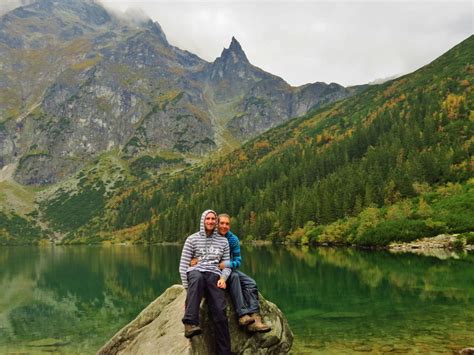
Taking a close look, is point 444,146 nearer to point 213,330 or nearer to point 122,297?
point 122,297

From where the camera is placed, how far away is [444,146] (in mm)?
142750

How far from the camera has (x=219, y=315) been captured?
14852 mm

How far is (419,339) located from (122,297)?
120 feet

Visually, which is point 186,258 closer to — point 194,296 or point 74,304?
point 194,296

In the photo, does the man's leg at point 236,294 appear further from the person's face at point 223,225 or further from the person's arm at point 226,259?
the person's face at point 223,225

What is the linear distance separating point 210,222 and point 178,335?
162 inches

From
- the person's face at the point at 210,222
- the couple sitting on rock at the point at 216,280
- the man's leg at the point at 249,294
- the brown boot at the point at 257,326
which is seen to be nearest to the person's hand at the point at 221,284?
the couple sitting on rock at the point at 216,280

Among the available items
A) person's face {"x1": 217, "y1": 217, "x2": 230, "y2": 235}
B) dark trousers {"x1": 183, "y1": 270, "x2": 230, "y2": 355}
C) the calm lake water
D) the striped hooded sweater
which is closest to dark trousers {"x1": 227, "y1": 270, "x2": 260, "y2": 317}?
the striped hooded sweater

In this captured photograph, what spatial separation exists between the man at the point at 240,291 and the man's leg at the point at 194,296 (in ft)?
2.74

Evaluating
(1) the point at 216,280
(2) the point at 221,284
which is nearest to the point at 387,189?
(1) the point at 216,280

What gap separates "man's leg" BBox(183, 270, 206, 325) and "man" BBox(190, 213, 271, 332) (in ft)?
2.74

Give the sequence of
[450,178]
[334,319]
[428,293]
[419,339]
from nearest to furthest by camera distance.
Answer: [419,339] < [334,319] < [428,293] < [450,178]

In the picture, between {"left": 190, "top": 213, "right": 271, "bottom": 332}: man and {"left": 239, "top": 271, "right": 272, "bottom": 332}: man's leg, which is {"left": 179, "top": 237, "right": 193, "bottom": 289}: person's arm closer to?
{"left": 190, "top": 213, "right": 271, "bottom": 332}: man

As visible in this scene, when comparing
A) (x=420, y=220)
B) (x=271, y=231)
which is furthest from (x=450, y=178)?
(x=271, y=231)
